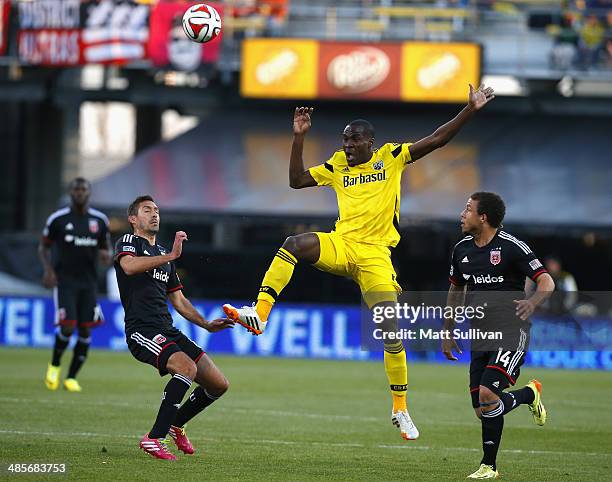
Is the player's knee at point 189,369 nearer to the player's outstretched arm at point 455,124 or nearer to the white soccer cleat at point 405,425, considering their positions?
the white soccer cleat at point 405,425

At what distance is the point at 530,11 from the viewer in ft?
99.7

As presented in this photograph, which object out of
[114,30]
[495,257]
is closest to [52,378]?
[495,257]

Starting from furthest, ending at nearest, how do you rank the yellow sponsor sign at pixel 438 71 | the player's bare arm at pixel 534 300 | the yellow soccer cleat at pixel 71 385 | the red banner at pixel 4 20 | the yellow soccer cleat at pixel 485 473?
1. the red banner at pixel 4 20
2. the yellow sponsor sign at pixel 438 71
3. the yellow soccer cleat at pixel 71 385
4. the yellow soccer cleat at pixel 485 473
5. the player's bare arm at pixel 534 300

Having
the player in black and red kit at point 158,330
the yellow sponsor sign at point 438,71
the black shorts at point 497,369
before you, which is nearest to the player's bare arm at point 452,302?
the black shorts at point 497,369

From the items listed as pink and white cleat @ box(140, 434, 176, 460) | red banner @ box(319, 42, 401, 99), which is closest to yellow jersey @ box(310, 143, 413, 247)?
pink and white cleat @ box(140, 434, 176, 460)

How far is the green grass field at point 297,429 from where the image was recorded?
10.1 m

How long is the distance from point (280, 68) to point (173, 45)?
101 inches

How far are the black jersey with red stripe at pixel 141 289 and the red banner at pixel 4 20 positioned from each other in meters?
21.8

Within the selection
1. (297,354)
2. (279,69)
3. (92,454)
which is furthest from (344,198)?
(279,69)

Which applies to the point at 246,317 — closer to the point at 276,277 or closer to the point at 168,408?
the point at 276,277

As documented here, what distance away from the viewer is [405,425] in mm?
10820

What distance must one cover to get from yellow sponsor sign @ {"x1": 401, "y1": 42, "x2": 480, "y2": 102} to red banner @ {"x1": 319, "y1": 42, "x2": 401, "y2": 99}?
0.82ft

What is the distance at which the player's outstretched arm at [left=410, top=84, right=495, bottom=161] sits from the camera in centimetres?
1023

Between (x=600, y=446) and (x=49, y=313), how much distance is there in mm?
14714
